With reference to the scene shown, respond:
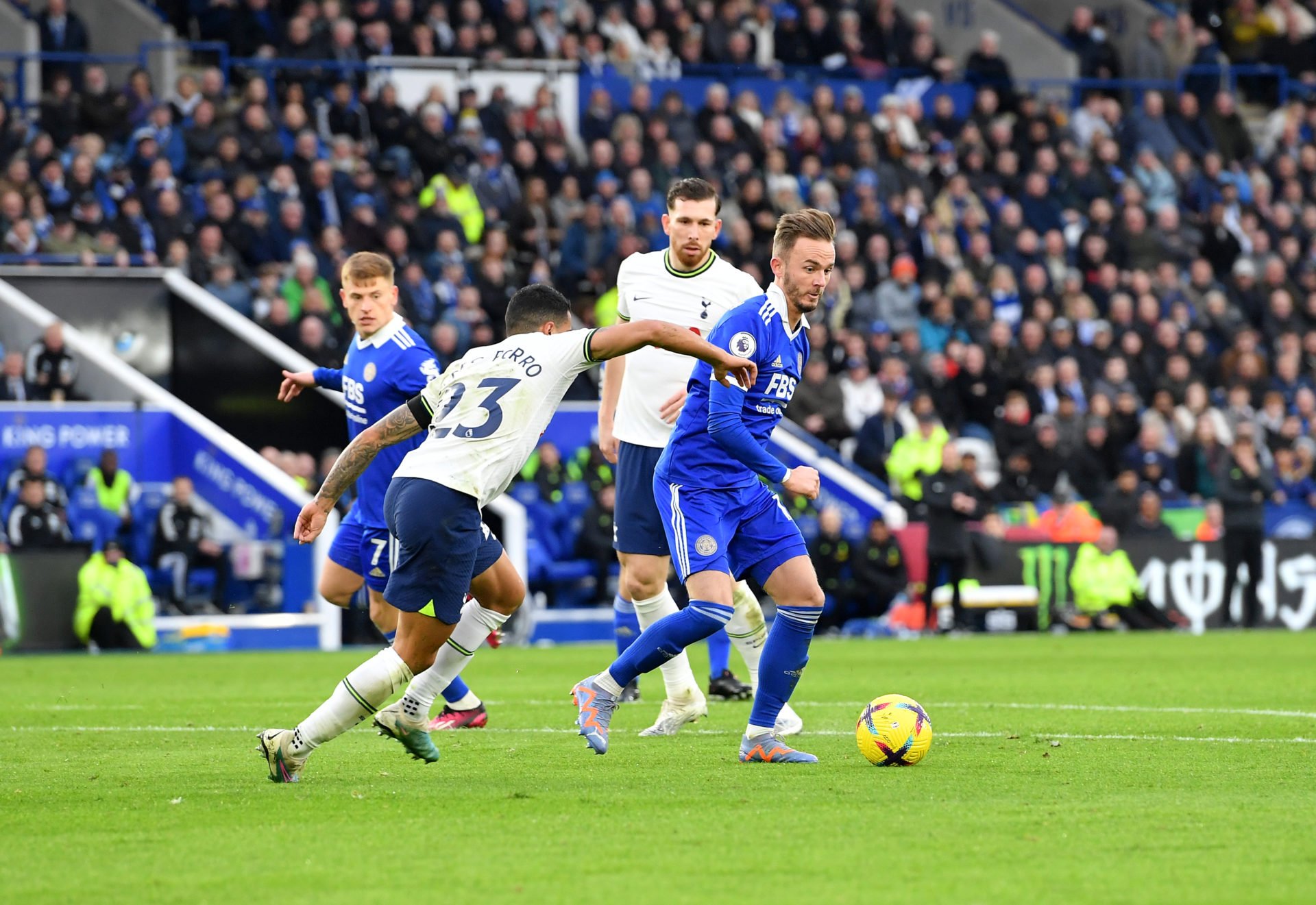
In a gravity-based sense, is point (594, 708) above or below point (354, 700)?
below

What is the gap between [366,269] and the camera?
895 centimetres

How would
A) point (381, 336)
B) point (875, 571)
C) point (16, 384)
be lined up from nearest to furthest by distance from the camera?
point (381, 336) < point (16, 384) < point (875, 571)

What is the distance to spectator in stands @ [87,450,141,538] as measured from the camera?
18.9m

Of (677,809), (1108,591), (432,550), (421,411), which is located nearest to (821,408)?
(1108,591)

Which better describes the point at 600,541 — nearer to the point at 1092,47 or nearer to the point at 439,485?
the point at 439,485

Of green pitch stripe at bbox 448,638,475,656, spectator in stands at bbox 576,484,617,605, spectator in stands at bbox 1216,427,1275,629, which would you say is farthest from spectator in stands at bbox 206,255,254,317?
green pitch stripe at bbox 448,638,475,656

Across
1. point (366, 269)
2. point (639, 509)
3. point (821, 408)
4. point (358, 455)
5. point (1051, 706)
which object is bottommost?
point (1051, 706)

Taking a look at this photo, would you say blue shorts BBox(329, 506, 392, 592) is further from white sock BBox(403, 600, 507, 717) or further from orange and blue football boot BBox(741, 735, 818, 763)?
orange and blue football boot BBox(741, 735, 818, 763)

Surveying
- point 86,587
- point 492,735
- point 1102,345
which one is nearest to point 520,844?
point 492,735

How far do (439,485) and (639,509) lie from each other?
2.36 meters

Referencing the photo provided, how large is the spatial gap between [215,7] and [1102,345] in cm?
1207

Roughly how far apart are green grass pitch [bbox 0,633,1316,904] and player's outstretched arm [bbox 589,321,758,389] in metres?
1.45

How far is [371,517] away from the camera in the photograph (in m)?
9.24

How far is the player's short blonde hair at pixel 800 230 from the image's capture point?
24.6 ft
